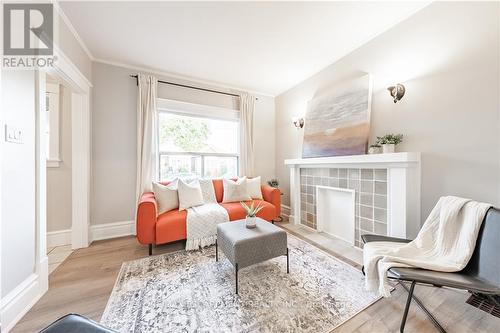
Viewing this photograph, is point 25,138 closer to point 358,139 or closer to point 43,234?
point 43,234

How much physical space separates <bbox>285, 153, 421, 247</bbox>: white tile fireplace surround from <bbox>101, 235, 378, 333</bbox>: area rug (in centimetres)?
68

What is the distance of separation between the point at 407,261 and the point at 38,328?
2.55 meters

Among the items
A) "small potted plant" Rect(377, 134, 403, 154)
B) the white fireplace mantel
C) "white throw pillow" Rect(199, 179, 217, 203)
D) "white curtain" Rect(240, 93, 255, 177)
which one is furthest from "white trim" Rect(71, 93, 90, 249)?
"small potted plant" Rect(377, 134, 403, 154)

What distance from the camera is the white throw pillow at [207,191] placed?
119 inches

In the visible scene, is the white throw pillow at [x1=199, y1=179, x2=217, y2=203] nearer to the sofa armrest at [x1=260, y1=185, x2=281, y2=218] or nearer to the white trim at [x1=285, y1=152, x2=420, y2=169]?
the sofa armrest at [x1=260, y1=185, x2=281, y2=218]

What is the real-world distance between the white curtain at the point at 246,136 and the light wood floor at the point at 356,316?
2453 millimetres

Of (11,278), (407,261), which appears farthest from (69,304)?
(407,261)

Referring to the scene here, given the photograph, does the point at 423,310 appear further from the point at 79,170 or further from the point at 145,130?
the point at 79,170

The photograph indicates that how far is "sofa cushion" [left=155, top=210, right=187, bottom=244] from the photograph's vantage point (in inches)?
87.1

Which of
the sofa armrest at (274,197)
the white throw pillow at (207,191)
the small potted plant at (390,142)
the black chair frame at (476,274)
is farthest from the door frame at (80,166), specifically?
the small potted plant at (390,142)

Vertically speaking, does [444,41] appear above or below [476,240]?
above

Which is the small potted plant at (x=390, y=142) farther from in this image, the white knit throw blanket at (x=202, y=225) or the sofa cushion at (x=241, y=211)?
the white knit throw blanket at (x=202, y=225)

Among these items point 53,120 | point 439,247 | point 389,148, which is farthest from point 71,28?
point 439,247

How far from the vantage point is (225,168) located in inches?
149
